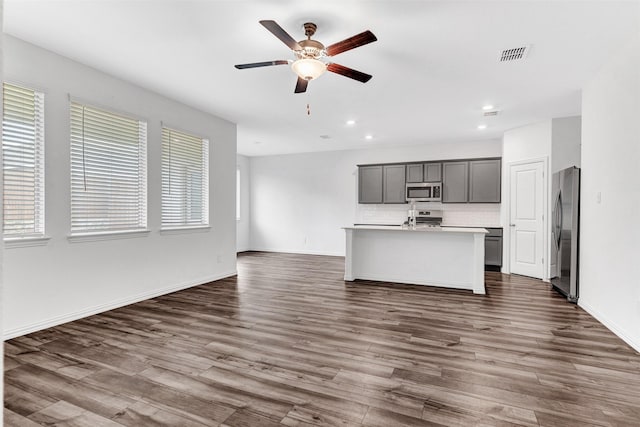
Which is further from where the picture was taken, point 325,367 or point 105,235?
point 105,235

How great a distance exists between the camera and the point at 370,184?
26.8 ft

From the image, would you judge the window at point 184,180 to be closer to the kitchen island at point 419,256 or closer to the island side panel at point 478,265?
the kitchen island at point 419,256

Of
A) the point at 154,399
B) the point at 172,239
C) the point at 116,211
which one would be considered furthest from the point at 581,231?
the point at 116,211

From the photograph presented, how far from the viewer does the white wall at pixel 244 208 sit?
Result: 30.9 feet

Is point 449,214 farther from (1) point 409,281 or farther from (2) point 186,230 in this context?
(2) point 186,230

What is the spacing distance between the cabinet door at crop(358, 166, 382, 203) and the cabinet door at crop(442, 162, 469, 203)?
1.41 meters

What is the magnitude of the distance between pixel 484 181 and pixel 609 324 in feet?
13.5

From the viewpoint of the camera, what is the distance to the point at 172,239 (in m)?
4.90

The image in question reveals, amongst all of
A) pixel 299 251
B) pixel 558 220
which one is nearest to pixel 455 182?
pixel 558 220

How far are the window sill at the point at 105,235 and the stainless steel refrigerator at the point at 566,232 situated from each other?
5391 millimetres

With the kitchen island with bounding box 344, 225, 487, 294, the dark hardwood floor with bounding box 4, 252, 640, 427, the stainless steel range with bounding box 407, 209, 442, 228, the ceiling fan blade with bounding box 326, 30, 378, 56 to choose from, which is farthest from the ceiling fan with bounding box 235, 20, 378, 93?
the stainless steel range with bounding box 407, 209, 442, 228

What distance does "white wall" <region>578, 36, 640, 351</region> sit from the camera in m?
3.07

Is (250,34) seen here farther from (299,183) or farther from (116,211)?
(299,183)

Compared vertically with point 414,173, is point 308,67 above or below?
above
